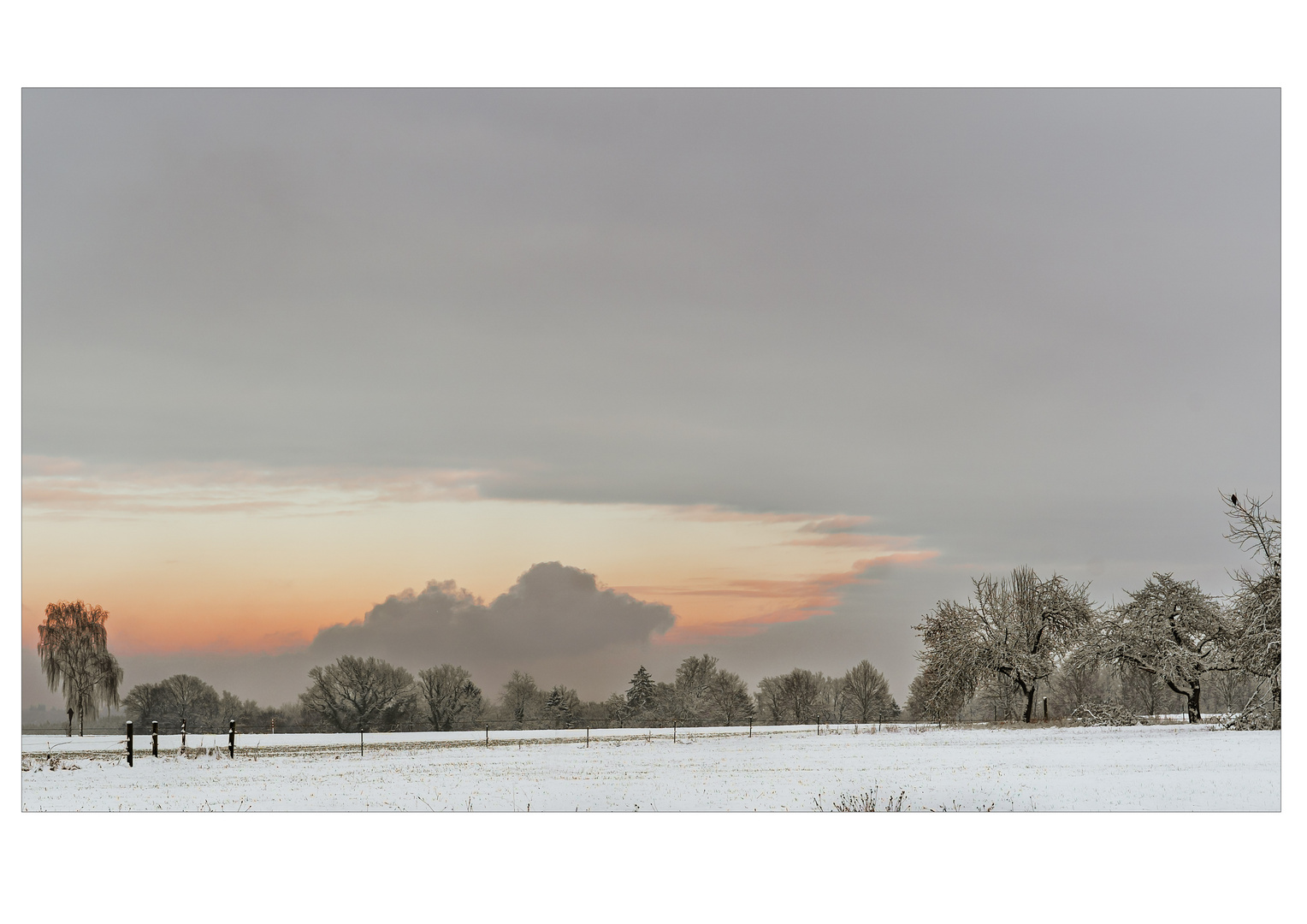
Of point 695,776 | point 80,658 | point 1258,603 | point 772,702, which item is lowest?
point 772,702

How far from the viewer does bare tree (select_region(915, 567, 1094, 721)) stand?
136ft

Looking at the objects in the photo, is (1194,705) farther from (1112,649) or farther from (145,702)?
(145,702)

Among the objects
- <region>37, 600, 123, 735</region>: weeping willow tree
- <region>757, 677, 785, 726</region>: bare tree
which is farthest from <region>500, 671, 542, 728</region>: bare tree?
<region>37, 600, 123, 735</region>: weeping willow tree

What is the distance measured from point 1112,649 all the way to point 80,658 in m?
37.3

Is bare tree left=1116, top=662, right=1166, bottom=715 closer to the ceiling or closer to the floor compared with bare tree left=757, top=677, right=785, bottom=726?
closer to the ceiling

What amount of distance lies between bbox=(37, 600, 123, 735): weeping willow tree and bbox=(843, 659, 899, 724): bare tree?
31598mm

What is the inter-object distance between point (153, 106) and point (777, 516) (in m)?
18.3

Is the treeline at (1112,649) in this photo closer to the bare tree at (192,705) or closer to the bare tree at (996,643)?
the bare tree at (996,643)

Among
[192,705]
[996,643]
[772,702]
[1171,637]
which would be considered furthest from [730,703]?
[192,705]

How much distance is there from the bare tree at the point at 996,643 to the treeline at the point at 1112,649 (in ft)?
0.14

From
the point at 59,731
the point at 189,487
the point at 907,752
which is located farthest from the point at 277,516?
the point at 907,752

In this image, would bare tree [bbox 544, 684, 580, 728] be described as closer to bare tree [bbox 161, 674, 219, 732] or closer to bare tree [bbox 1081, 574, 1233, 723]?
bare tree [bbox 161, 674, 219, 732]

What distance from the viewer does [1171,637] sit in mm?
35250

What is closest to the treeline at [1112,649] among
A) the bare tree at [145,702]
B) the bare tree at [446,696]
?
the bare tree at [446,696]
